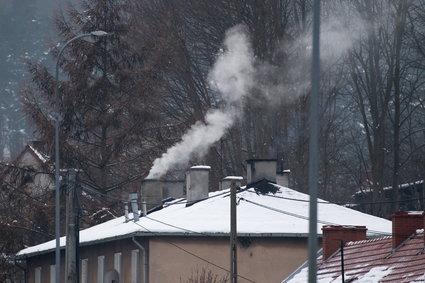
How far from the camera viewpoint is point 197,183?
43.4 m

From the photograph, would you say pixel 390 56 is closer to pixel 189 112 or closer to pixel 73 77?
pixel 189 112

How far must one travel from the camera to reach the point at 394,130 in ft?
185

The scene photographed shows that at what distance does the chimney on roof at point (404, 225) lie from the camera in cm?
2992

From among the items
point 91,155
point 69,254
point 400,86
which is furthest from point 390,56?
point 69,254

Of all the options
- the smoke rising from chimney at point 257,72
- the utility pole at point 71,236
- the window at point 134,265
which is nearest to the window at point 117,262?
the window at point 134,265

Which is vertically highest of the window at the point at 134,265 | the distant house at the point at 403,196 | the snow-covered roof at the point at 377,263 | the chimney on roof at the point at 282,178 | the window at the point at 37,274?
the distant house at the point at 403,196

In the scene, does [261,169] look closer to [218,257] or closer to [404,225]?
[218,257]

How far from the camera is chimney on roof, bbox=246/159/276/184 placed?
1671 inches

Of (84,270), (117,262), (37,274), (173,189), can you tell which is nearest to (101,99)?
(173,189)

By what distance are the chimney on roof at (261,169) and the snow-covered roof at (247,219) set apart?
0.54 metres

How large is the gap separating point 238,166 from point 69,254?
26.0m

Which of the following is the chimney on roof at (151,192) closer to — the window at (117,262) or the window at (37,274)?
the window at (37,274)

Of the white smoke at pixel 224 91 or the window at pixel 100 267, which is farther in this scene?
A: the white smoke at pixel 224 91

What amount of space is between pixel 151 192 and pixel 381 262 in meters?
20.0
